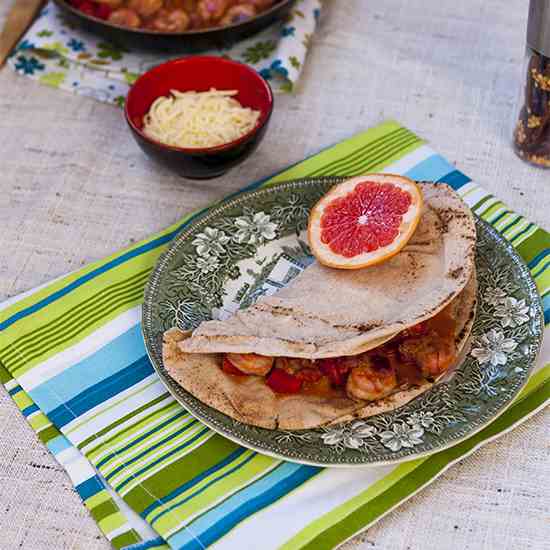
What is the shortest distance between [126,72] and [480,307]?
Answer: 2047 millimetres

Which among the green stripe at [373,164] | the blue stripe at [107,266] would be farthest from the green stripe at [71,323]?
the green stripe at [373,164]

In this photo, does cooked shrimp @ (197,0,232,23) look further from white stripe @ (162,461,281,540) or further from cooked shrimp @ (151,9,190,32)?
white stripe @ (162,461,281,540)

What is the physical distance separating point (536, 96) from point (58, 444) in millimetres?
2106

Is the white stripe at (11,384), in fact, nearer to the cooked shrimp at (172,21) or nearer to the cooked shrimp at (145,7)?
the cooked shrimp at (172,21)

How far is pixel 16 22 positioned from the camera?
4160mm

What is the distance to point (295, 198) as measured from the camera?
316 centimetres

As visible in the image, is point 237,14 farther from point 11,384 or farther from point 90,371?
point 11,384

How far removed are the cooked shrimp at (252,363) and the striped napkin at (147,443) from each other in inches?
8.8

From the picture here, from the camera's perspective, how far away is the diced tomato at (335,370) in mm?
2531

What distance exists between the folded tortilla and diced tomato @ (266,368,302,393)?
128 millimetres

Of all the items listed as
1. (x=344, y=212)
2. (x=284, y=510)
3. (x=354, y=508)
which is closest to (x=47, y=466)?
(x=284, y=510)

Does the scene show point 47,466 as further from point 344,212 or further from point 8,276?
point 344,212

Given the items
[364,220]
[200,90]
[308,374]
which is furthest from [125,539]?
[200,90]

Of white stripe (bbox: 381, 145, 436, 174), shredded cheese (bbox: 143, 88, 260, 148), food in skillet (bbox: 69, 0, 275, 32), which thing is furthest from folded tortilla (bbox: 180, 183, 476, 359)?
food in skillet (bbox: 69, 0, 275, 32)
